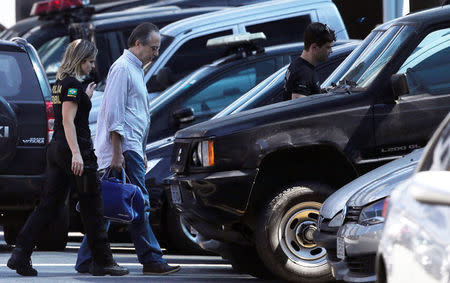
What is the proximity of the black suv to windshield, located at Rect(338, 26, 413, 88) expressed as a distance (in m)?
2.94

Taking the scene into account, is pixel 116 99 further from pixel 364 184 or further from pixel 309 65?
pixel 364 184

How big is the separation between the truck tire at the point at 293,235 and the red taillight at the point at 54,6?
27.4 ft

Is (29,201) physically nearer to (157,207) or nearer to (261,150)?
(157,207)

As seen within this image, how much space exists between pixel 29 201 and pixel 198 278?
7.29 ft

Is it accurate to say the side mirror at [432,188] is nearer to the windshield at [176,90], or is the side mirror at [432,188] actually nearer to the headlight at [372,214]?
the headlight at [372,214]

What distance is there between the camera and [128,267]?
10.7 metres

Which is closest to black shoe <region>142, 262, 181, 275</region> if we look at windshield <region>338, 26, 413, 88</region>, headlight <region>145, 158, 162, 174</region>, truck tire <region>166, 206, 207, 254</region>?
truck tire <region>166, 206, 207, 254</region>

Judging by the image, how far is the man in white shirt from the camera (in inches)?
380

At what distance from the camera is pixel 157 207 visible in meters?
11.6

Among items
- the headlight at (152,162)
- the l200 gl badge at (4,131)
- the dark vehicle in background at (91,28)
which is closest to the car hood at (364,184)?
the headlight at (152,162)

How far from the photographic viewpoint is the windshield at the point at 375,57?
9.42m

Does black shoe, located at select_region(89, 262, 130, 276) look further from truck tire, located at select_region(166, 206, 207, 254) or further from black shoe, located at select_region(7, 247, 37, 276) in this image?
truck tire, located at select_region(166, 206, 207, 254)

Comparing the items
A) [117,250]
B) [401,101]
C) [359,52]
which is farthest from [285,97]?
[117,250]

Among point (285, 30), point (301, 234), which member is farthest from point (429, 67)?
point (285, 30)
